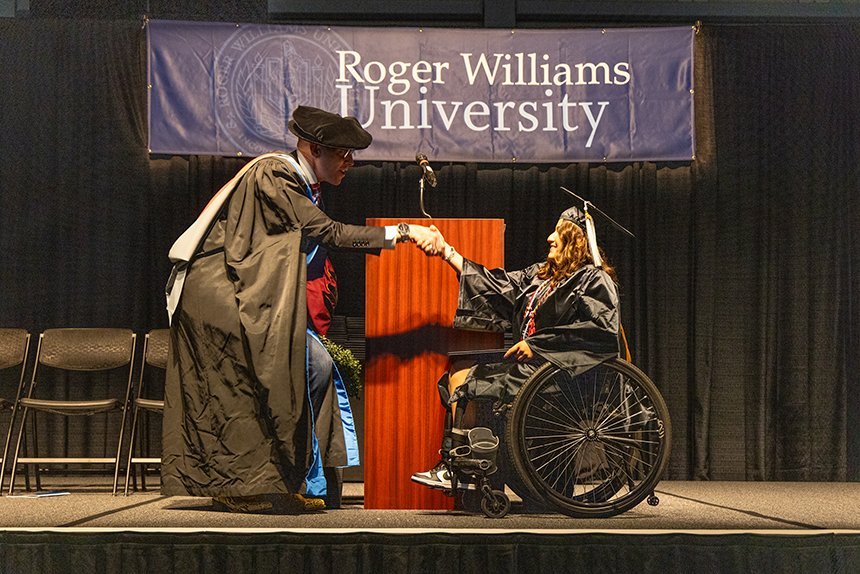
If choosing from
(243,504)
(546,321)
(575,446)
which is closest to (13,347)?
(243,504)

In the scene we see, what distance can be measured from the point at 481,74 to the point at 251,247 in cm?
241

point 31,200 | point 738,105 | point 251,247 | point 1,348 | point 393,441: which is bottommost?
point 393,441

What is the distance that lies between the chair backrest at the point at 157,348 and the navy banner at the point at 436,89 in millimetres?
1027

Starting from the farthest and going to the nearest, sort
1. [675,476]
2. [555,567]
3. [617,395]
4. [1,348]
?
[675,476]
[1,348]
[617,395]
[555,567]

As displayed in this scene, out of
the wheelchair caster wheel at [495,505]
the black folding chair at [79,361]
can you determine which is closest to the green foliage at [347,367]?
the wheelchair caster wheel at [495,505]

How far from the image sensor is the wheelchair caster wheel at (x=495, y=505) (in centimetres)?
366

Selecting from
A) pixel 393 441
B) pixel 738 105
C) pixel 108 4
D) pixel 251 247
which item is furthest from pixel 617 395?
pixel 108 4

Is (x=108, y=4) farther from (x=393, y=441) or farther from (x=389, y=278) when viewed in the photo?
(x=393, y=441)

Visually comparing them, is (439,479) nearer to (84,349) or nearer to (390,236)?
(390,236)

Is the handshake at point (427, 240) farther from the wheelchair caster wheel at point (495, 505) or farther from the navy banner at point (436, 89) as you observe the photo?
the navy banner at point (436, 89)

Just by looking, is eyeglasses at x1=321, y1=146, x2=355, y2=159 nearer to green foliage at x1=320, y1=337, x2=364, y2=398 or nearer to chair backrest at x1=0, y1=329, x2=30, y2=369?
A: green foliage at x1=320, y1=337, x2=364, y2=398

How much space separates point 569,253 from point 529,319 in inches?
12.2

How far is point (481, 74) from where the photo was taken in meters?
5.80

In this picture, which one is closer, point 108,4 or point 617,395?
point 617,395
